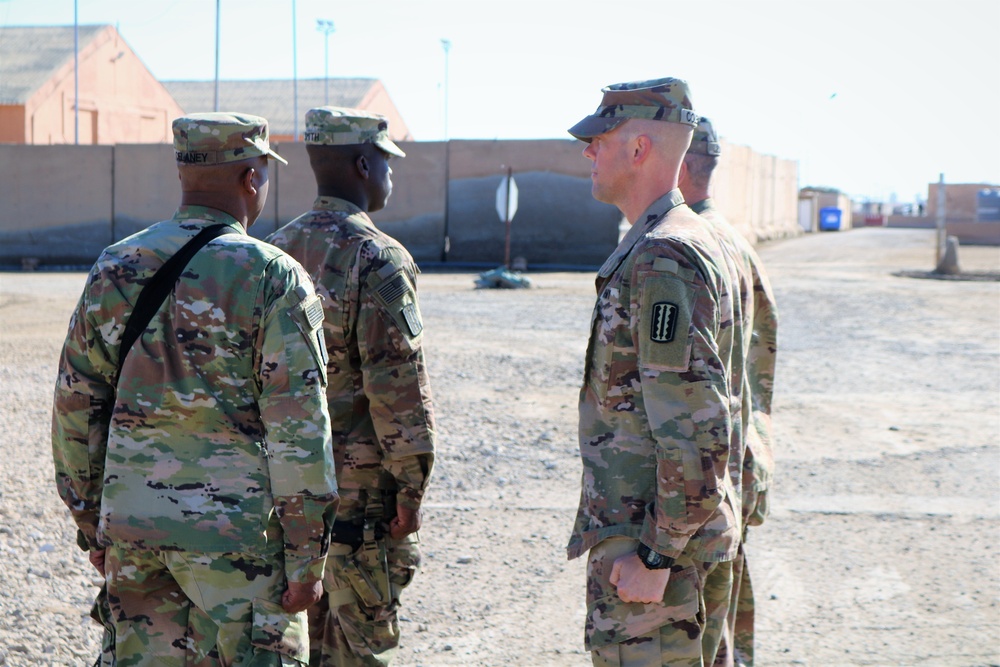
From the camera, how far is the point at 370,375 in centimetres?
340

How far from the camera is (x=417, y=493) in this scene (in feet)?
11.4

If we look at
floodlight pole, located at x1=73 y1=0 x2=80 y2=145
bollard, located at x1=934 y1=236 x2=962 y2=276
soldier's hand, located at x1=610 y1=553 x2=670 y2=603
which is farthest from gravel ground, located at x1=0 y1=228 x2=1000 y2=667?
floodlight pole, located at x1=73 y1=0 x2=80 y2=145

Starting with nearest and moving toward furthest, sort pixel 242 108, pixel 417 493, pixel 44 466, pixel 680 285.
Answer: pixel 680 285
pixel 417 493
pixel 44 466
pixel 242 108

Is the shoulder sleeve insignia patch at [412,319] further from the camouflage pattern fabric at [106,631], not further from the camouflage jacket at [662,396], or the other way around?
the camouflage pattern fabric at [106,631]

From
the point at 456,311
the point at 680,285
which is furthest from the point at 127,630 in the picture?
the point at 456,311

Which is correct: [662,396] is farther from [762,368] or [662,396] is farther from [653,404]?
[762,368]

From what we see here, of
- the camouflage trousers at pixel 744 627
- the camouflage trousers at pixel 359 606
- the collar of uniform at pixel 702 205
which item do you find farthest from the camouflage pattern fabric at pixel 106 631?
the collar of uniform at pixel 702 205

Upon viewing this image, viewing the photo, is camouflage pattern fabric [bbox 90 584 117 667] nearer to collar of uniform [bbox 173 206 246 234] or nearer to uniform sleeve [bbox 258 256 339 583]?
uniform sleeve [bbox 258 256 339 583]

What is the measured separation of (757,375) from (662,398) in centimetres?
133

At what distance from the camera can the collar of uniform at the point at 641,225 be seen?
2674mm

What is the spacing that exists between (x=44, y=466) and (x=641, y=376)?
17.2 ft

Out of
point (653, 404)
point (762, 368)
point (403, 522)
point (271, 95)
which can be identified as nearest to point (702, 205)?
point (762, 368)

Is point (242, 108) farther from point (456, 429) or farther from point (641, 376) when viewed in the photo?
point (641, 376)

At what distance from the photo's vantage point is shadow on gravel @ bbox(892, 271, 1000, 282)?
20859mm
